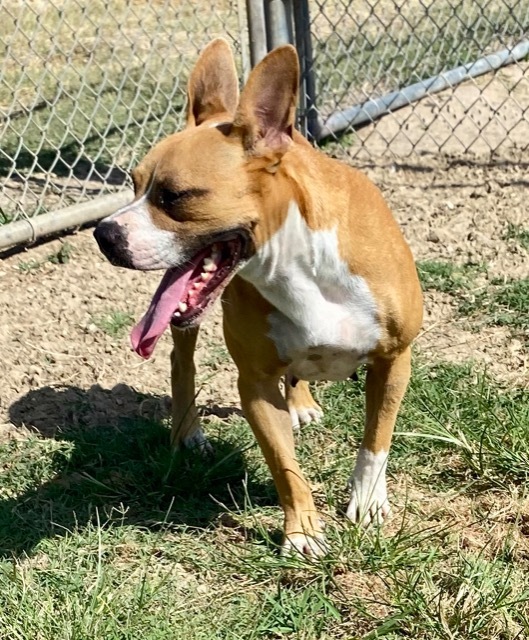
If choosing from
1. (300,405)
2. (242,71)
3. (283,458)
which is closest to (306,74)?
(242,71)

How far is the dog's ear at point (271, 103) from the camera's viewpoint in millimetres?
2666

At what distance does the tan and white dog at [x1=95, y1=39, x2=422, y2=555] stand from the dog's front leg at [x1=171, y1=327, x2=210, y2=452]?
2.10 ft

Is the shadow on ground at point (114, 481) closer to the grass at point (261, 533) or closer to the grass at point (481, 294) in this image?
the grass at point (261, 533)

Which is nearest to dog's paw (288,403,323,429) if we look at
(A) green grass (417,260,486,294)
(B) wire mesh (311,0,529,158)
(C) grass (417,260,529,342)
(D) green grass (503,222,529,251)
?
(C) grass (417,260,529,342)

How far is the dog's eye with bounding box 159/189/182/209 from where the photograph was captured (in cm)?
272

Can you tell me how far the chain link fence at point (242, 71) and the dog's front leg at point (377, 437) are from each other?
276cm

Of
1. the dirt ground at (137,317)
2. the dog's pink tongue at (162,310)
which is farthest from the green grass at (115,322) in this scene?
the dog's pink tongue at (162,310)

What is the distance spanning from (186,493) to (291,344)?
0.85 metres

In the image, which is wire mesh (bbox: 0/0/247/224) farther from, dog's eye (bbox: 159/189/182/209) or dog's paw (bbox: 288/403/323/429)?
dog's eye (bbox: 159/189/182/209)

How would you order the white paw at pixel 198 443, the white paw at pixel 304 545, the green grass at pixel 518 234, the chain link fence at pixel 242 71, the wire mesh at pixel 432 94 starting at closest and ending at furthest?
the white paw at pixel 304 545, the white paw at pixel 198 443, the green grass at pixel 518 234, the chain link fence at pixel 242 71, the wire mesh at pixel 432 94

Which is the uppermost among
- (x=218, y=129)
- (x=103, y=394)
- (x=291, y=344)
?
(x=218, y=129)

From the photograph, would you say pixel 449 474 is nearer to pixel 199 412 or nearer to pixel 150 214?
pixel 199 412

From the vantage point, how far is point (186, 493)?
11.8 ft

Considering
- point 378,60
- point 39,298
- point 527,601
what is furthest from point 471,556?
point 378,60
